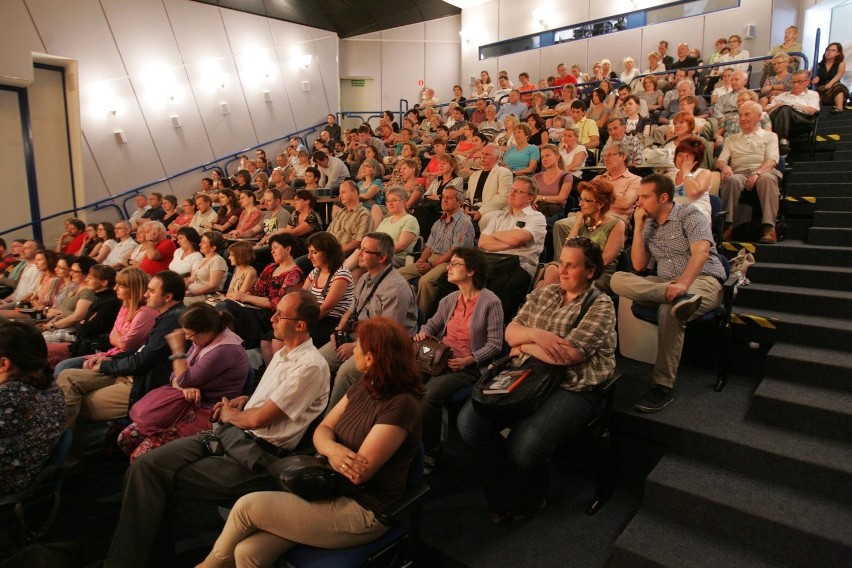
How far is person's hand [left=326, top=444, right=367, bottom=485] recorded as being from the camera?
6.31 feet

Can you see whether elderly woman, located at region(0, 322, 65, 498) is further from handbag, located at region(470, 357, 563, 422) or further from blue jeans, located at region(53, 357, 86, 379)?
handbag, located at region(470, 357, 563, 422)

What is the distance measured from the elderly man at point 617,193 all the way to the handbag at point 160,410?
277 centimetres

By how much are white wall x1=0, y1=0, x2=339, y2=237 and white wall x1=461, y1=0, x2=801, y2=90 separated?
14.5ft

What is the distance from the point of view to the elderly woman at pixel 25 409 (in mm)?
2246

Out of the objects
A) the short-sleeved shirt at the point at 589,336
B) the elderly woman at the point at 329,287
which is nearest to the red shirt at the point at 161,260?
the elderly woman at the point at 329,287

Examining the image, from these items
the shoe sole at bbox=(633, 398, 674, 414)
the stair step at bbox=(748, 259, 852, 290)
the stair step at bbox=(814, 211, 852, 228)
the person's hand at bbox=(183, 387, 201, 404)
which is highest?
the stair step at bbox=(814, 211, 852, 228)

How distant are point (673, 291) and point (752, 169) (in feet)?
8.47

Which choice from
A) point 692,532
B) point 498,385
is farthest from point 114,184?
point 692,532

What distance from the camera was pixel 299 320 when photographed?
258 cm

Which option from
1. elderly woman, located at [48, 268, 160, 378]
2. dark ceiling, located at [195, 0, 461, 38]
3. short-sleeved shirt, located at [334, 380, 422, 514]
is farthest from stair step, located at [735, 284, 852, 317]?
dark ceiling, located at [195, 0, 461, 38]

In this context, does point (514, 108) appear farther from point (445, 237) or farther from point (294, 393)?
point (294, 393)

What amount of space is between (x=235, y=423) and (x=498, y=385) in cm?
121

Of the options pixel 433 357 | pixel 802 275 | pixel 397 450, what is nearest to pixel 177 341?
pixel 433 357

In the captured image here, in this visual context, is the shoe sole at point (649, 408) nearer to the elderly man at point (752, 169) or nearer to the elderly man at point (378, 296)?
the elderly man at point (378, 296)
